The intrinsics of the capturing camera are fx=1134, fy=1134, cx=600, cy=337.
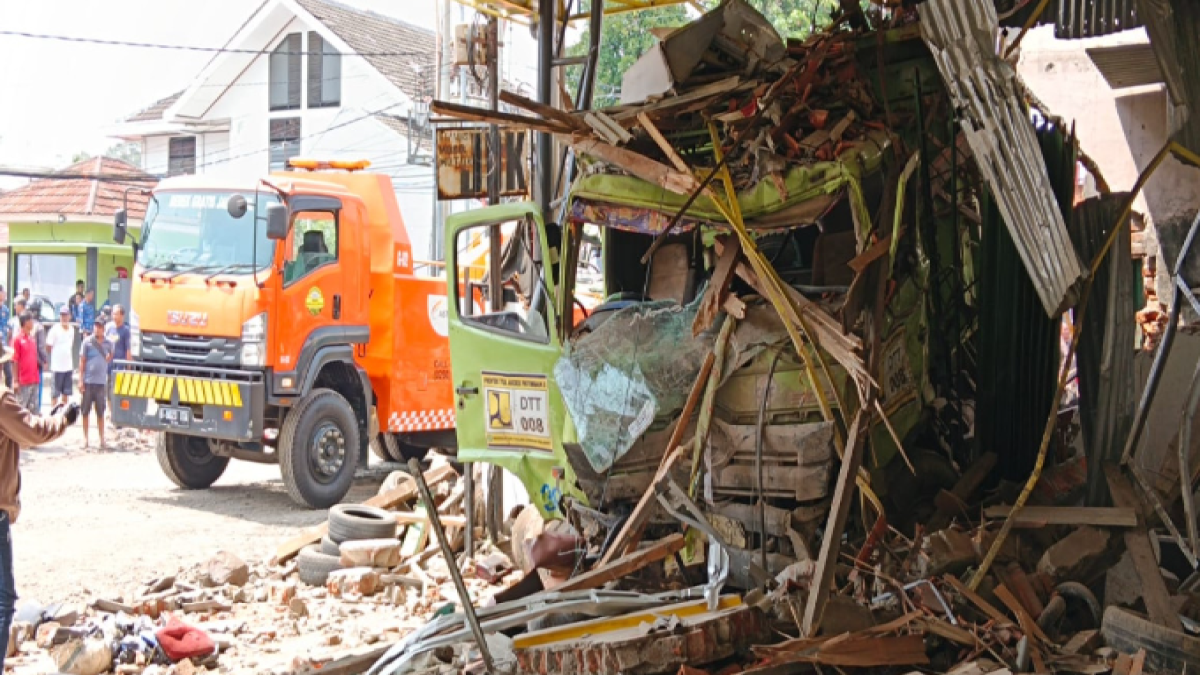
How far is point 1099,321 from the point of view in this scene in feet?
19.2

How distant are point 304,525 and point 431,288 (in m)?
3.25

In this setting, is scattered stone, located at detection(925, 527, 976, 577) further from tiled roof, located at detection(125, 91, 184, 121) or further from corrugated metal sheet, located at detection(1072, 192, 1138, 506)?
tiled roof, located at detection(125, 91, 184, 121)

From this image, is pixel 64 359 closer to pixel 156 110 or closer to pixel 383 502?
pixel 383 502

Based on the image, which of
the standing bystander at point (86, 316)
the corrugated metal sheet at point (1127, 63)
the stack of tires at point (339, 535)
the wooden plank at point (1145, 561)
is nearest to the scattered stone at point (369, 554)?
the stack of tires at point (339, 535)

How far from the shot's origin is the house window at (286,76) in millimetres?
29494

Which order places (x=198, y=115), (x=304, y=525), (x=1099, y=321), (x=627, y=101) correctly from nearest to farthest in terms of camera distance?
(x=1099, y=321), (x=627, y=101), (x=304, y=525), (x=198, y=115)

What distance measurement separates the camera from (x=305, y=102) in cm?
2934

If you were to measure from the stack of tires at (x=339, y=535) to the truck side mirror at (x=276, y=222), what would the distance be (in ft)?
9.89

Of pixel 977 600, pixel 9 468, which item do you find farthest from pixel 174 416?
pixel 977 600

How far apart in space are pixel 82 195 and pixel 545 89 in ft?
75.8

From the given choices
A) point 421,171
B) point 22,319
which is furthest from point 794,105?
point 421,171

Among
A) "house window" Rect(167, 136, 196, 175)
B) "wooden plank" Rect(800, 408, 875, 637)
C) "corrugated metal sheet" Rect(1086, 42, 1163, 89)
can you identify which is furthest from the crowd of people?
"house window" Rect(167, 136, 196, 175)

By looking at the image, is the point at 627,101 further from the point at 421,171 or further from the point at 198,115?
the point at 198,115

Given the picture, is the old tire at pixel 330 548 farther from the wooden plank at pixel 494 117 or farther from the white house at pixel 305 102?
the white house at pixel 305 102
